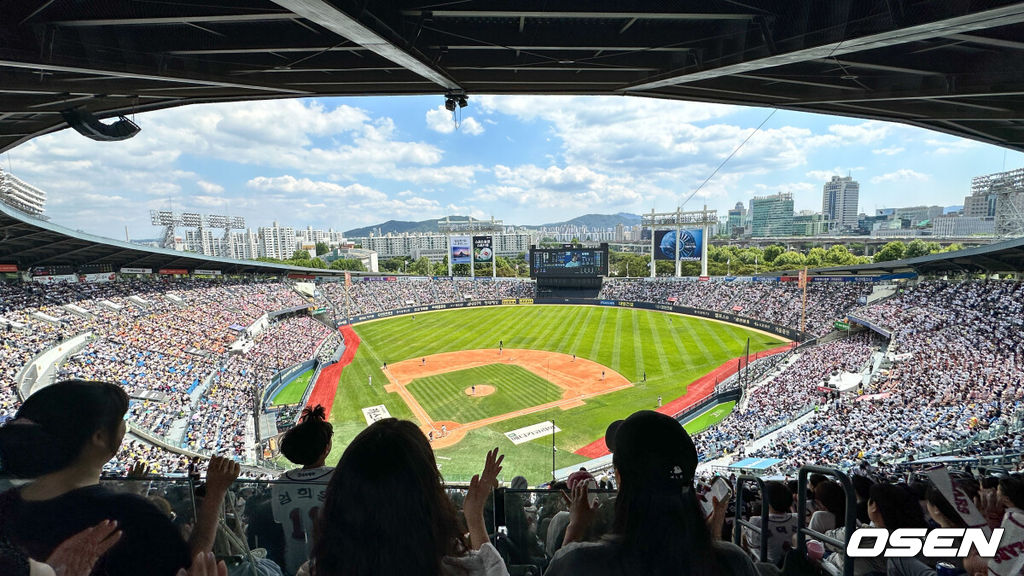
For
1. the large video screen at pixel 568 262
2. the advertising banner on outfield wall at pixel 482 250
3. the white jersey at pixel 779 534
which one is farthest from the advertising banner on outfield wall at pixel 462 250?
the white jersey at pixel 779 534

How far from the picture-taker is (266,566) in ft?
7.54

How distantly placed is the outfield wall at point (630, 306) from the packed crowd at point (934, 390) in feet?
38.6

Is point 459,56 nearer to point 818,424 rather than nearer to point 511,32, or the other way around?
point 511,32

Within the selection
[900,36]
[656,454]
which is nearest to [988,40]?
[900,36]

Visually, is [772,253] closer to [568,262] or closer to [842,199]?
[568,262]

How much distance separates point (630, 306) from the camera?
192ft

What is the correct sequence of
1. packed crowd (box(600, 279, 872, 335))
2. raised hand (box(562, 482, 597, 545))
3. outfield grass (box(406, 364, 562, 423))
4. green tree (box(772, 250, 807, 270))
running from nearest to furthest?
1. raised hand (box(562, 482, 597, 545))
2. outfield grass (box(406, 364, 562, 423))
3. packed crowd (box(600, 279, 872, 335))
4. green tree (box(772, 250, 807, 270))

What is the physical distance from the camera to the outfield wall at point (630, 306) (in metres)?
40.9

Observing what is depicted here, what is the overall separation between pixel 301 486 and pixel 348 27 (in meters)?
5.02

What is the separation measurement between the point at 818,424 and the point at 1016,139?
36.6 ft

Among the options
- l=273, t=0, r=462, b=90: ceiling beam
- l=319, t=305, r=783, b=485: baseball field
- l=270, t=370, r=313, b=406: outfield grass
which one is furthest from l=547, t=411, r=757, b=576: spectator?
l=270, t=370, r=313, b=406: outfield grass

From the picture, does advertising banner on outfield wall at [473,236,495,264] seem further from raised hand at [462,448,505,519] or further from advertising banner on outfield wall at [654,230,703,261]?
raised hand at [462,448,505,519]

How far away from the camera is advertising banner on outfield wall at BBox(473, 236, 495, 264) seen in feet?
235

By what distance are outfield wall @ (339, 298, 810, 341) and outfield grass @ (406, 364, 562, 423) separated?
24.0m
